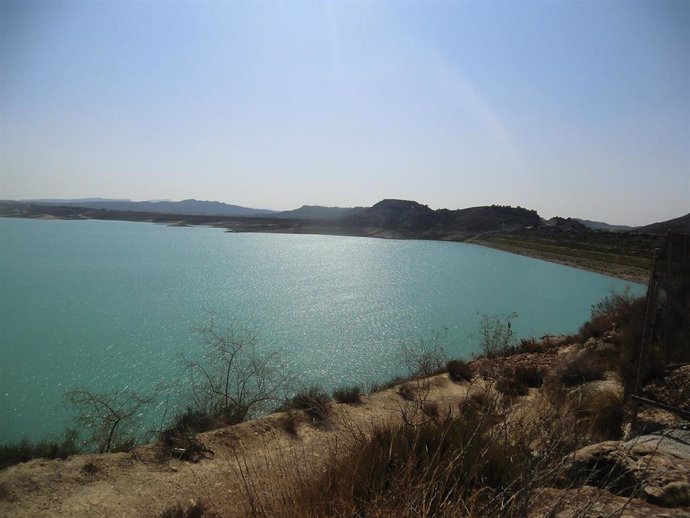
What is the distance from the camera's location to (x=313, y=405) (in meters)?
7.70

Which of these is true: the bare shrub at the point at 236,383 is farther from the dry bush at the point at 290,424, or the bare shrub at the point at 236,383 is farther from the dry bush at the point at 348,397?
the dry bush at the point at 348,397

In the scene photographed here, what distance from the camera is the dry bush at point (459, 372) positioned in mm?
10102

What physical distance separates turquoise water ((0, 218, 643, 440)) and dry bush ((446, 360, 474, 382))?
6.93ft

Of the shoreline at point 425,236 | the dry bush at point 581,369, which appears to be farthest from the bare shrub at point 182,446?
the shoreline at point 425,236

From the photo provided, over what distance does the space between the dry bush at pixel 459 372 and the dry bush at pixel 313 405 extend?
3.78 meters

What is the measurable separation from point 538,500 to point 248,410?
23.3 feet

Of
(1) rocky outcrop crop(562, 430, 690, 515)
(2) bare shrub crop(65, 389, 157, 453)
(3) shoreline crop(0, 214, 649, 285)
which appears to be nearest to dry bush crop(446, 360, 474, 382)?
(1) rocky outcrop crop(562, 430, 690, 515)

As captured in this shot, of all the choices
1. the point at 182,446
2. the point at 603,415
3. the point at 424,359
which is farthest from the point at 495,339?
the point at 182,446

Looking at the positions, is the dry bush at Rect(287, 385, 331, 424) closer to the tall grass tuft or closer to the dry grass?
the dry grass

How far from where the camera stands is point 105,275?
26953 mm

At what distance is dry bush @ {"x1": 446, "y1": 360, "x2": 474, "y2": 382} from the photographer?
10.1 metres

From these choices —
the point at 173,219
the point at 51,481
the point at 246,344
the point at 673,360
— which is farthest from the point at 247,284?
the point at 173,219

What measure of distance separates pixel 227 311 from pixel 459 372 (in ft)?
41.3

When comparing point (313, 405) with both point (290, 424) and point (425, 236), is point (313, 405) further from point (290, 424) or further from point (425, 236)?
point (425, 236)
